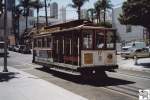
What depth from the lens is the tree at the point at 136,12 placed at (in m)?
27.3

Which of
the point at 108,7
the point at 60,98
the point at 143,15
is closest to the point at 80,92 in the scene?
the point at 60,98

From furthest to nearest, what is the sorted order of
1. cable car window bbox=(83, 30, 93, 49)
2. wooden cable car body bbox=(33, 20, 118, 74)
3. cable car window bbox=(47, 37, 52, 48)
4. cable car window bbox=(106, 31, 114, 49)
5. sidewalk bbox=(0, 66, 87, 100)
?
cable car window bbox=(47, 37, 52, 48)
cable car window bbox=(106, 31, 114, 49)
cable car window bbox=(83, 30, 93, 49)
wooden cable car body bbox=(33, 20, 118, 74)
sidewalk bbox=(0, 66, 87, 100)

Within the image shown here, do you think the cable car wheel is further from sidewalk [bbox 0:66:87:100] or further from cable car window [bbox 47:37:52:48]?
cable car window [bbox 47:37:52:48]

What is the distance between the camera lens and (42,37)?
2491 centimetres

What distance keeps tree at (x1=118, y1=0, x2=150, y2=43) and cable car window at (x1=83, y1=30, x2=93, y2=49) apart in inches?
390

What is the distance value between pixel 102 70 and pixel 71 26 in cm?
330

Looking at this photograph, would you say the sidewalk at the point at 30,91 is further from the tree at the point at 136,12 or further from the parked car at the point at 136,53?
the parked car at the point at 136,53

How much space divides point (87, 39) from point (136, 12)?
10598 millimetres

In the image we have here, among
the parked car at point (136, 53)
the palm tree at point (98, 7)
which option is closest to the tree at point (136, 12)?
the parked car at point (136, 53)

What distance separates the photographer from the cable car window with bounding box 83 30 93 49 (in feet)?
60.5

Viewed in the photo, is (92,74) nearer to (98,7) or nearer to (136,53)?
(136,53)

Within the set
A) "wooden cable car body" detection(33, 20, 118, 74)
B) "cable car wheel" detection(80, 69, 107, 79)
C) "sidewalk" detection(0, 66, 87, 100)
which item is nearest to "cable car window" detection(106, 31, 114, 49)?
"wooden cable car body" detection(33, 20, 118, 74)

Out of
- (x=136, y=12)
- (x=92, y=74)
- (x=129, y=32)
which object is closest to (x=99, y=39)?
(x=92, y=74)

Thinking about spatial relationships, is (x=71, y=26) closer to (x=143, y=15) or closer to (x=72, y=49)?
(x=72, y=49)
